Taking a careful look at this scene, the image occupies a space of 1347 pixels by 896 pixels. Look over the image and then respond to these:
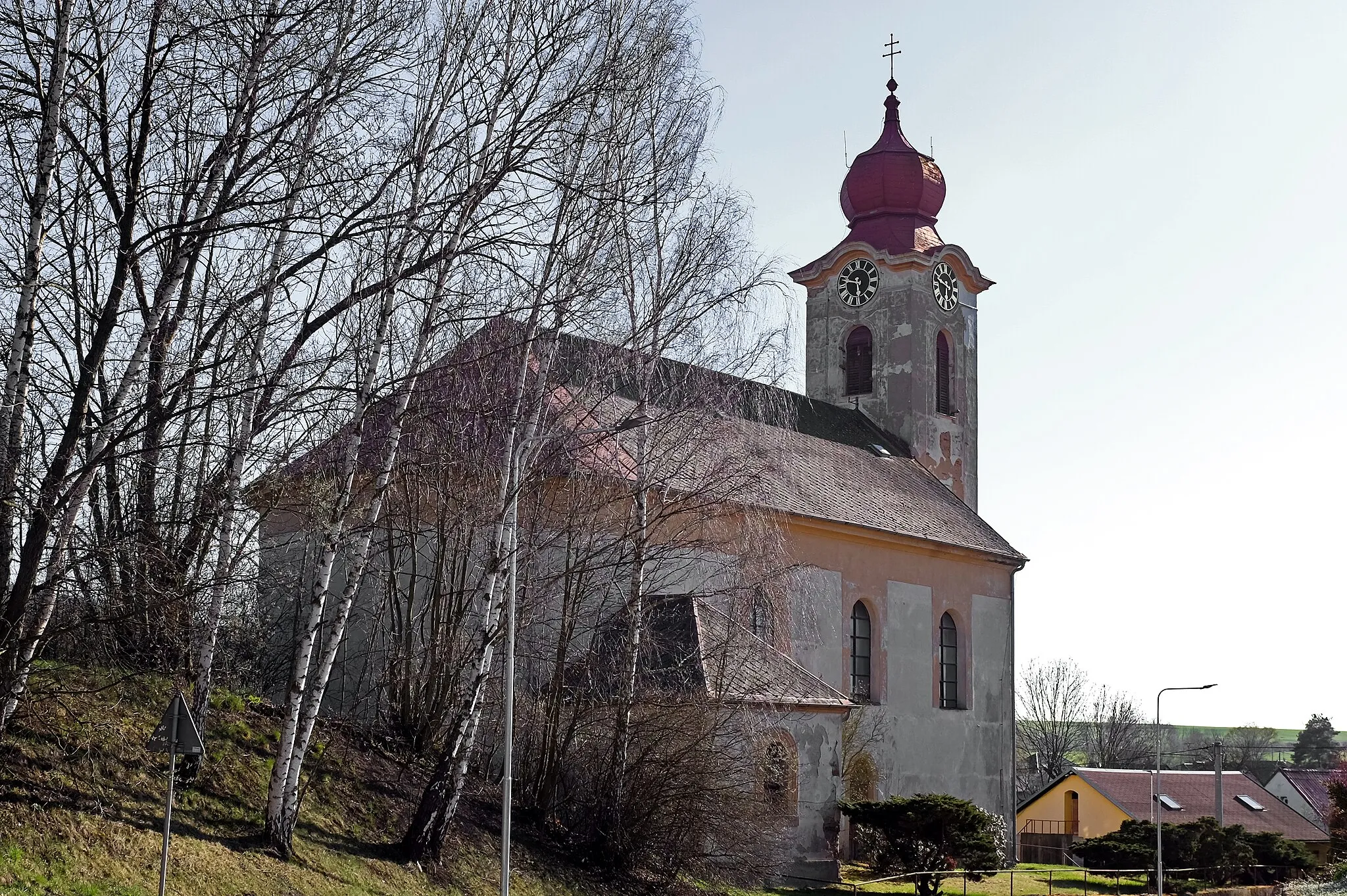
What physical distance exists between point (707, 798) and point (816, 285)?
25.8 meters

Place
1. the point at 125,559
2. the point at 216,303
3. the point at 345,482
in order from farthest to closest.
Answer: the point at 345,482
the point at 216,303
the point at 125,559

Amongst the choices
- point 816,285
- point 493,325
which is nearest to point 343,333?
point 493,325

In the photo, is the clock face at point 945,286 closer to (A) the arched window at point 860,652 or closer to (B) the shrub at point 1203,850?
(A) the arched window at point 860,652

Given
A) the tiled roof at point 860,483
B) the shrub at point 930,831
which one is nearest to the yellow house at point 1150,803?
the tiled roof at point 860,483

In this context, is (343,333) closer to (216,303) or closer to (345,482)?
(345,482)

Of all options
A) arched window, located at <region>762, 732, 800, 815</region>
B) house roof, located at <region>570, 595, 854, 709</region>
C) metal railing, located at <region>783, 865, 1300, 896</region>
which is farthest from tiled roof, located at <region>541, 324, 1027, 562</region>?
metal railing, located at <region>783, 865, 1300, 896</region>

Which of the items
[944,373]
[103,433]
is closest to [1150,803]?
[944,373]

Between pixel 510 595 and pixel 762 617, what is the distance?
6.34 meters

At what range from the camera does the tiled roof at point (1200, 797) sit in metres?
57.2

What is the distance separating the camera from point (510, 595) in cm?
1773

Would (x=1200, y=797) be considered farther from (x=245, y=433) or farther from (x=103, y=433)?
(x=103, y=433)

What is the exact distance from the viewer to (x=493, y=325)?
1794 centimetres

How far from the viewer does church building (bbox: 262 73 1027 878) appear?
1011 inches

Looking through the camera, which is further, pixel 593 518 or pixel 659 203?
pixel 593 518
